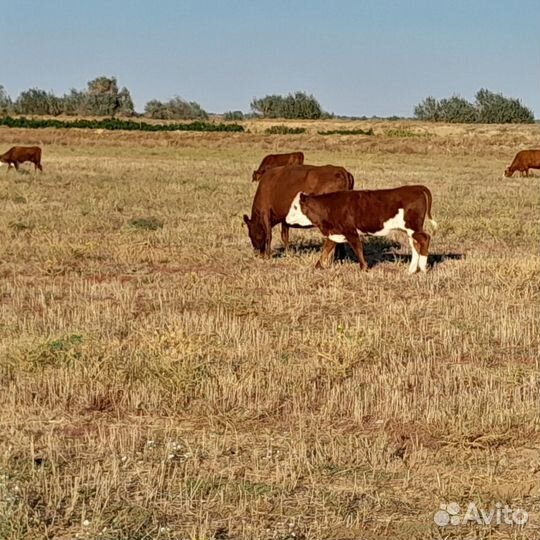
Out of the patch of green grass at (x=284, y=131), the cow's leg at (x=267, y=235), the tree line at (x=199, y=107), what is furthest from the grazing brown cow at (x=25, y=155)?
the tree line at (x=199, y=107)

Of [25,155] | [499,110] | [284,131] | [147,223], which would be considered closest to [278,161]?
[25,155]

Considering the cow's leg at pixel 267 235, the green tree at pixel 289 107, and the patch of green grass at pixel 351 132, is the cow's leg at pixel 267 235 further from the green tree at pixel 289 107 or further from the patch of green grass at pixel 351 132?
the green tree at pixel 289 107

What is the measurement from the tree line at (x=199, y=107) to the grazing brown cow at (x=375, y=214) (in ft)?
279

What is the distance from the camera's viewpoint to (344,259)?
13.3m

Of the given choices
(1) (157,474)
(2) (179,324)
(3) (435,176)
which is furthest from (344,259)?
(3) (435,176)

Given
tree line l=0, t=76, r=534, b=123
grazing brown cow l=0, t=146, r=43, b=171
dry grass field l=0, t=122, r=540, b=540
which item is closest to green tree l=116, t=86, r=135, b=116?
tree line l=0, t=76, r=534, b=123

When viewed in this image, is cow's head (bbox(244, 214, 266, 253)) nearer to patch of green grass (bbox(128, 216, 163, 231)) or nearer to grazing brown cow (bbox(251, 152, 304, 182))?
patch of green grass (bbox(128, 216, 163, 231))

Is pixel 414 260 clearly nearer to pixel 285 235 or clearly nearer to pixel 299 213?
pixel 299 213

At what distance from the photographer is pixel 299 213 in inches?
485

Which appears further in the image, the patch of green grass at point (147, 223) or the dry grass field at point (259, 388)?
the patch of green grass at point (147, 223)

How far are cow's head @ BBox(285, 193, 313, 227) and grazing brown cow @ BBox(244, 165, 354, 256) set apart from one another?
34.7 inches

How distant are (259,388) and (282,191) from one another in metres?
7.21

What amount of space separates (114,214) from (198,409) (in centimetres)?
1283

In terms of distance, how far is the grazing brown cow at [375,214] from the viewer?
11.5m
